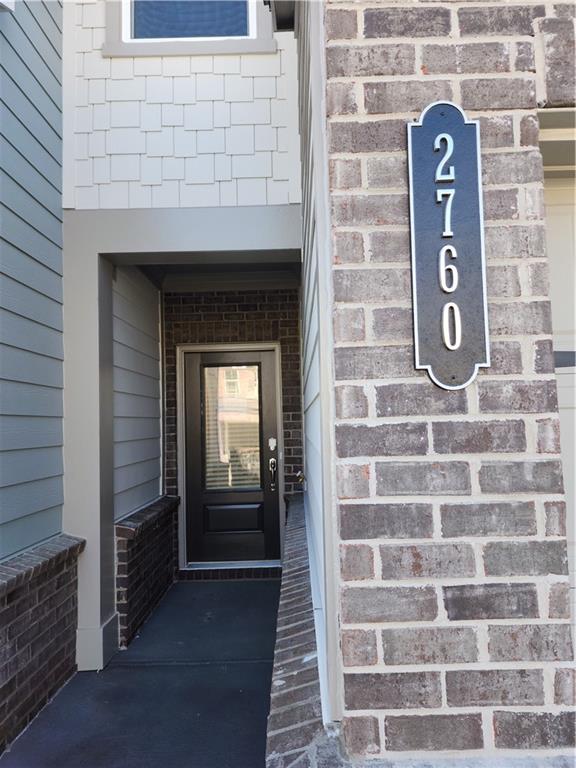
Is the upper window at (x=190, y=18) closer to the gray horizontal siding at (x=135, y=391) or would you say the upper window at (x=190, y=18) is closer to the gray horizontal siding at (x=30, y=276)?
the gray horizontal siding at (x=30, y=276)

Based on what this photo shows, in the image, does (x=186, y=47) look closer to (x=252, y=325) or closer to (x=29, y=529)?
(x=252, y=325)

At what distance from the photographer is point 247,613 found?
446 centimetres

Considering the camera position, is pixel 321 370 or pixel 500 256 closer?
pixel 500 256

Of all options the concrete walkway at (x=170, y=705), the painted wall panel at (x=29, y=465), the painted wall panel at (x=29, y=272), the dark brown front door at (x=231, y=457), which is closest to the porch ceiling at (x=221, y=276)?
the dark brown front door at (x=231, y=457)

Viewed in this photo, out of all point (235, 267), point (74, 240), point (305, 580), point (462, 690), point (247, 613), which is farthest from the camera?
point (235, 267)

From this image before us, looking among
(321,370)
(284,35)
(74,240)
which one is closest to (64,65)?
(74,240)

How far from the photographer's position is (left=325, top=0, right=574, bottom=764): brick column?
126cm

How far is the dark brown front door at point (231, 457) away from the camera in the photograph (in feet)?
18.1

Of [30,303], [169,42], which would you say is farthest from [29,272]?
[169,42]

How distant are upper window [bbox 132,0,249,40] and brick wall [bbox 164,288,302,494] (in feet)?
7.36

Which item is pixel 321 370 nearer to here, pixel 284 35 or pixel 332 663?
pixel 332 663

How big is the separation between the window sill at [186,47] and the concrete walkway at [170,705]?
3961 millimetres

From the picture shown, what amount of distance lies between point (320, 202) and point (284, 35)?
3.03 metres

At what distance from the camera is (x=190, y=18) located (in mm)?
3893
